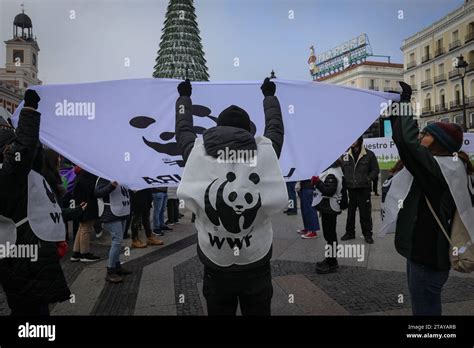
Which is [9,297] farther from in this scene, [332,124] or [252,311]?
[332,124]

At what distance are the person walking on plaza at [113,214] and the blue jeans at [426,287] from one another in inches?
152

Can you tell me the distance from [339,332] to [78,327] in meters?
2.64

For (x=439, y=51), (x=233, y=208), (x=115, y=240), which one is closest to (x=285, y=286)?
(x=115, y=240)

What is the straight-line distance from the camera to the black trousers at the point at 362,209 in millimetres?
7090

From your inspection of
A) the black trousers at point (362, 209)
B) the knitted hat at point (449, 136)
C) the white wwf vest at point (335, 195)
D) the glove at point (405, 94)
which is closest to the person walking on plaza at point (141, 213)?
the white wwf vest at point (335, 195)

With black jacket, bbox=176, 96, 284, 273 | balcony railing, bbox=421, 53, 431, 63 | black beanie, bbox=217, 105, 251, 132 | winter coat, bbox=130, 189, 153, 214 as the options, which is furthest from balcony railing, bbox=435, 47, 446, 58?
black beanie, bbox=217, 105, 251, 132

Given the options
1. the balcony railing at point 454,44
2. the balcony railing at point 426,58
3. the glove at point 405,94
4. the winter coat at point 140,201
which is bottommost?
the winter coat at point 140,201

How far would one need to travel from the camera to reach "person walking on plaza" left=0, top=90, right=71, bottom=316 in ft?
7.64

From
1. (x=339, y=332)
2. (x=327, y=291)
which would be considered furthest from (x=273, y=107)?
(x=327, y=291)

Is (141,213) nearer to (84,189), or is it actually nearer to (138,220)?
(138,220)

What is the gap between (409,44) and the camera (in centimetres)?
3553

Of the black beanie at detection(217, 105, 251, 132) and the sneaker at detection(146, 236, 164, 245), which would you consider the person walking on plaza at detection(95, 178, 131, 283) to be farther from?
the black beanie at detection(217, 105, 251, 132)

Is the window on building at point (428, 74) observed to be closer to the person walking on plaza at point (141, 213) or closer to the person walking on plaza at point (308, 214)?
the person walking on plaza at point (308, 214)

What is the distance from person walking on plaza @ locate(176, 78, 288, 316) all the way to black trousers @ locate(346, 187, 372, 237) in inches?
212
